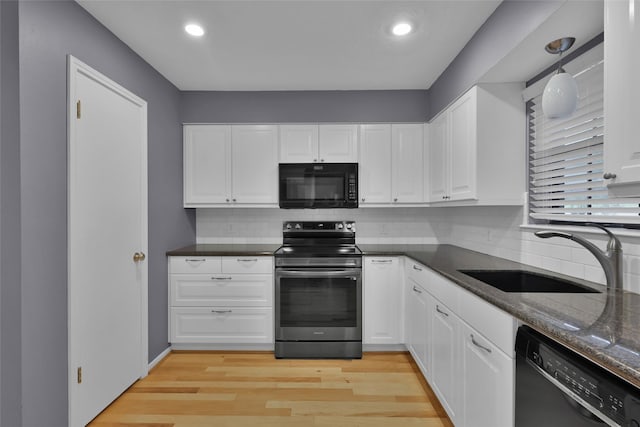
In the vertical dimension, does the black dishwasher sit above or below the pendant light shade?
below

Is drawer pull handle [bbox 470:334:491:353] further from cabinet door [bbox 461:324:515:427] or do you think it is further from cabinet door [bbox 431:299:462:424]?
cabinet door [bbox 431:299:462:424]

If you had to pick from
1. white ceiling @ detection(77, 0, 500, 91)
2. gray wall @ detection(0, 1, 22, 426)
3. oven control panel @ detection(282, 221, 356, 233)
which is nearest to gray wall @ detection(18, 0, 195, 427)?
gray wall @ detection(0, 1, 22, 426)

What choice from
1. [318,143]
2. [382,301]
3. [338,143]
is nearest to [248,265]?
[382,301]

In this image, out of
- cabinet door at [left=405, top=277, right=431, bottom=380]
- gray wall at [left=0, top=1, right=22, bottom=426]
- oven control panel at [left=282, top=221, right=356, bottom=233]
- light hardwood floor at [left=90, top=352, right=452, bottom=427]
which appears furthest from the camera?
oven control panel at [left=282, top=221, right=356, bottom=233]

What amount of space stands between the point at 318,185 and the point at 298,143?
0.48 m

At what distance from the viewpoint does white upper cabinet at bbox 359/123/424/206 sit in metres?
3.24

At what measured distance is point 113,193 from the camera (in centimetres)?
218

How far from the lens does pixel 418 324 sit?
99.6 inches

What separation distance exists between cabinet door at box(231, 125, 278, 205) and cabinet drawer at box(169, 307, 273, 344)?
3.50 ft

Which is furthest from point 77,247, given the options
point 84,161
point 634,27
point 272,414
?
point 634,27

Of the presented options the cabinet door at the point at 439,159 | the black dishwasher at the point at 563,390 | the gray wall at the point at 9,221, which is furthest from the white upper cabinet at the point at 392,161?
the gray wall at the point at 9,221

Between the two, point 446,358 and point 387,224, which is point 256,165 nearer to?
point 387,224

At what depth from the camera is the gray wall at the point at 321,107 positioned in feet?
10.7

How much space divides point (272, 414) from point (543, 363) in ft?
5.50
